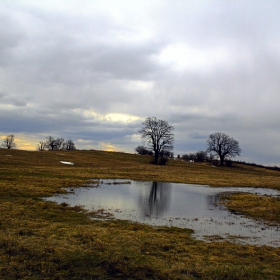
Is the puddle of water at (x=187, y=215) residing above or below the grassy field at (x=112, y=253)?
below

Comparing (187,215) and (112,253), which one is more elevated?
(112,253)

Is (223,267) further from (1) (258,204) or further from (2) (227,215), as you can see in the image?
(1) (258,204)

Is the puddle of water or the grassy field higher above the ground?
→ the grassy field

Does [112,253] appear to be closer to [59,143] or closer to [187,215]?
[187,215]

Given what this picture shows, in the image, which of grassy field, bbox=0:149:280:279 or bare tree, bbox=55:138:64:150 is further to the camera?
bare tree, bbox=55:138:64:150

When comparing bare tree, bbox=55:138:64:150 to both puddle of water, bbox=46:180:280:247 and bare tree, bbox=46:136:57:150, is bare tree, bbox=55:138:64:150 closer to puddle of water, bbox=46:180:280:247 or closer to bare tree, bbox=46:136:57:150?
bare tree, bbox=46:136:57:150

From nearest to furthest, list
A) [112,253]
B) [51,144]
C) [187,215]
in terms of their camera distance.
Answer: [112,253] → [187,215] → [51,144]

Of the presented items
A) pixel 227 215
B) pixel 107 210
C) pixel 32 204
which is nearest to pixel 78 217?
pixel 107 210

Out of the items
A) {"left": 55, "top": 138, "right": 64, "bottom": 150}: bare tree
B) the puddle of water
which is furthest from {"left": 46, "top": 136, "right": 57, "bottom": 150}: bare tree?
the puddle of water

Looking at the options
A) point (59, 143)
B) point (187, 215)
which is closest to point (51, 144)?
point (59, 143)

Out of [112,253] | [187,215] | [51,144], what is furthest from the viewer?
[51,144]

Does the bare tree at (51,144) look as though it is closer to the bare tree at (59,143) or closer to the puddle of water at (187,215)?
the bare tree at (59,143)

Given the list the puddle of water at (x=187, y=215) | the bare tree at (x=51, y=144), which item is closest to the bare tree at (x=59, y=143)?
the bare tree at (x=51, y=144)

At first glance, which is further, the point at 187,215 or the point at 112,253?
the point at 187,215
